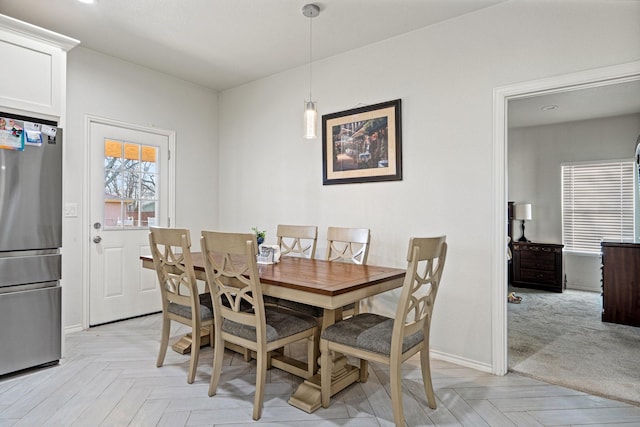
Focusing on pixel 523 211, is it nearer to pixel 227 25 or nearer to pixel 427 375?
pixel 427 375

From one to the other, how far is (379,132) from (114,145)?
263 centimetres

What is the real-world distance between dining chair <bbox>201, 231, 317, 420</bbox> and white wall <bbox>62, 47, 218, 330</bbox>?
1.47 meters

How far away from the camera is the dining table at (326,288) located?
1.87m

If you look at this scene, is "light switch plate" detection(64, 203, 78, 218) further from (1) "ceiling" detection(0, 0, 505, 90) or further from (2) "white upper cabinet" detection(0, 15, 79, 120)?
(1) "ceiling" detection(0, 0, 505, 90)

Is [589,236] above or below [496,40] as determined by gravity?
below

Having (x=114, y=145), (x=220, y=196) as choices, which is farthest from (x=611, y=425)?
(x=114, y=145)

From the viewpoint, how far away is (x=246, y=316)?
79.7 inches

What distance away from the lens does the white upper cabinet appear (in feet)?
8.05

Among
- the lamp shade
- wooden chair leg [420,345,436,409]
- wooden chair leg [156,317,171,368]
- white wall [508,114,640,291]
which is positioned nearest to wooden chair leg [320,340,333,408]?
wooden chair leg [420,345,436,409]

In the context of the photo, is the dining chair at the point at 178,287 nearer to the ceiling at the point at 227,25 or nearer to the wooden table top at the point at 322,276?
the wooden table top at the point at 322,276

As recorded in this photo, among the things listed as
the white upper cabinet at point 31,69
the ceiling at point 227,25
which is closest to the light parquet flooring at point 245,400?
the white upper cabinet at point 31,69

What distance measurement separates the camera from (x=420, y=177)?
295 centimetres

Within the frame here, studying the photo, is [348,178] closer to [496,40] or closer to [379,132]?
[379,132]

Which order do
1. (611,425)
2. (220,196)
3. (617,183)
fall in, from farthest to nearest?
(617,183) → (220,196) → (611,425)
